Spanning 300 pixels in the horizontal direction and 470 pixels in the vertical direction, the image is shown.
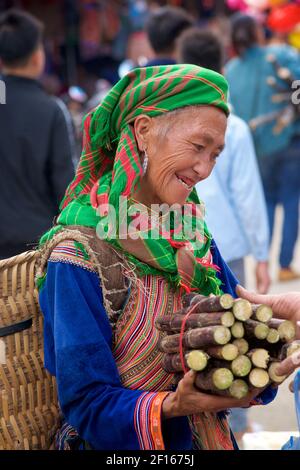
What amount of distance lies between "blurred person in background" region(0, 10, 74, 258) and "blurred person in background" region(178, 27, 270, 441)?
79cm

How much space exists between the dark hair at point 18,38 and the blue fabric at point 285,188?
2.95m

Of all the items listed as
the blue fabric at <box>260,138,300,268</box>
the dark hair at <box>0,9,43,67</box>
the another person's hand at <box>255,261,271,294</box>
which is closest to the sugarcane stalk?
the another person's hand at <box>255,261,271,294</box>

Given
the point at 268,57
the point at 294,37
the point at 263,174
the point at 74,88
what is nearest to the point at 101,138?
the point at 268,57

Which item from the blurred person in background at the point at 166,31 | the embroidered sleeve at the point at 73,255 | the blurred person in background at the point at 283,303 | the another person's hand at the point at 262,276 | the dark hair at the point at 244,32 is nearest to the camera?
the embroidered sleeve at the point at 73,255

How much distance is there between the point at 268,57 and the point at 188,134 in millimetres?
4655

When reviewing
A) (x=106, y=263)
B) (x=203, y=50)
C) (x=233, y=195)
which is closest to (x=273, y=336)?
(x=106, y=263)

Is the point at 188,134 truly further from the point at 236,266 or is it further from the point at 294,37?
the point at 294,37

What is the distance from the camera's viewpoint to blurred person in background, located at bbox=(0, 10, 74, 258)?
436 cm

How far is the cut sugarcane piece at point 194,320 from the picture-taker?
2.03 m

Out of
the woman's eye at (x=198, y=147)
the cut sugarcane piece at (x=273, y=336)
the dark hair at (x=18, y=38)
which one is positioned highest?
the dark hair at (x=18, y=38)

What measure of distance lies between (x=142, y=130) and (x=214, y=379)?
74 cm

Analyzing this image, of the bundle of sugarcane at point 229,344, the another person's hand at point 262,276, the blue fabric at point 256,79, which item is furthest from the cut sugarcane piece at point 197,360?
the blue fabric at point 256,79

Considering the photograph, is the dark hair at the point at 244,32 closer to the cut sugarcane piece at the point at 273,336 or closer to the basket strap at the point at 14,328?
the basket strap at the point at 14,328

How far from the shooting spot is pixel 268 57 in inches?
265
